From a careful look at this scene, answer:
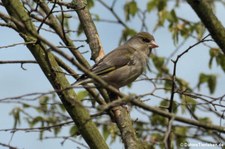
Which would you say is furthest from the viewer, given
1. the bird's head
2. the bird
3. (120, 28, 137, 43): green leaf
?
(120, 28, 137, 43): green leaf

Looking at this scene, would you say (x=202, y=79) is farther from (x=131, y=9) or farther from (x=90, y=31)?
(x=90, y=31)

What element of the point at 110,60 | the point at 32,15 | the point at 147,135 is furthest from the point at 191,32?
the point at 32,15

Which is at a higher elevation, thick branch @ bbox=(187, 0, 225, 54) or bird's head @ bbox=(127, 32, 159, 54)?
bird's head @ bbox=(127, 32, 159, 54)

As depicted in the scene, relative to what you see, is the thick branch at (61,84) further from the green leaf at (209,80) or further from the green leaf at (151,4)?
the green leaf at (151,4)

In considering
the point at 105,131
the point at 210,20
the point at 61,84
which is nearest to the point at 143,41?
the point at 105,131

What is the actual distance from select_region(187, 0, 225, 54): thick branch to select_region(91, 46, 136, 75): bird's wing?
238 centimetres

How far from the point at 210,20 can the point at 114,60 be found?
10.8 ft

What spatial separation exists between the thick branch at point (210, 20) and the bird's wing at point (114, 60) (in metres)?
2.38

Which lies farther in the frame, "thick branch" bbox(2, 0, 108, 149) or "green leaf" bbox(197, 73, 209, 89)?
"green leaf" bbox(197, 73, 209, 89)

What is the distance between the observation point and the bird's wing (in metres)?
6.63

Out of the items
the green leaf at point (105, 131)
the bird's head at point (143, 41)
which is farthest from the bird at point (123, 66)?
the green leaf at point (105, 131)

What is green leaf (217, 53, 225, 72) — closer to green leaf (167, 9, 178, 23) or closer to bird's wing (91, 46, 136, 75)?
green leaf (167, 9, 178, 23)

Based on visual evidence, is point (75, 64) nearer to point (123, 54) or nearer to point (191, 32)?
point (123, 54)

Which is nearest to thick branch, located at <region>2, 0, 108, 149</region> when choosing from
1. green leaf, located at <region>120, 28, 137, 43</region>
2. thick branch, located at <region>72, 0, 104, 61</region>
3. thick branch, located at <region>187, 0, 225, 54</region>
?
thick branch, located at <region>72, 0, 104, 61</region>
